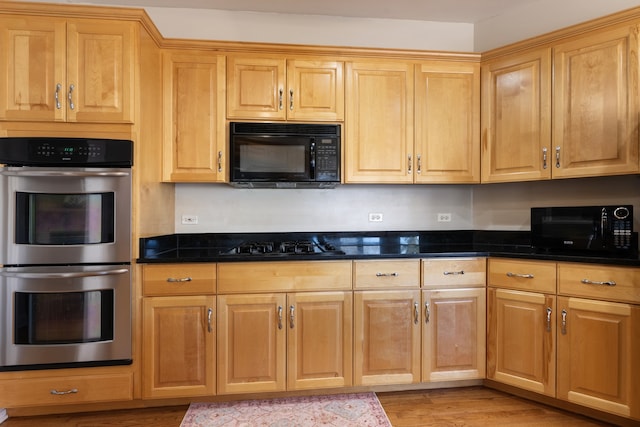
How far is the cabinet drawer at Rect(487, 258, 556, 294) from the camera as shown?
6.54 feet

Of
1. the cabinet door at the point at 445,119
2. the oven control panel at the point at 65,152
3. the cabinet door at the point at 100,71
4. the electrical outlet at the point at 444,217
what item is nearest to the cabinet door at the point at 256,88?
the cabinet door at the point at 100,71

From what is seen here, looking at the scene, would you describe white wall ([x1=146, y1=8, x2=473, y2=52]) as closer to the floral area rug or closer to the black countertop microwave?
the black countertop microwave

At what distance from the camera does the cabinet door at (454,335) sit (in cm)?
217

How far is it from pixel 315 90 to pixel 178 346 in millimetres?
1837

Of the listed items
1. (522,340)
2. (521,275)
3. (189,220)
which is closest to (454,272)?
(521,275)

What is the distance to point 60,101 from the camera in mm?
1896

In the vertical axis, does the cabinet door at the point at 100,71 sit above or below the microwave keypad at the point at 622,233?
above

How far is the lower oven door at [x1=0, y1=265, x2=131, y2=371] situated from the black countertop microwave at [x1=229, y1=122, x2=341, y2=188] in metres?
0.94

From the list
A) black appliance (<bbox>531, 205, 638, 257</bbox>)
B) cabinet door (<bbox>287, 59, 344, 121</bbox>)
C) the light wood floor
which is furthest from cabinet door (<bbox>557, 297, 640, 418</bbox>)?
cabinet door (<bbox>287, 59, 344, 121</bbox>)

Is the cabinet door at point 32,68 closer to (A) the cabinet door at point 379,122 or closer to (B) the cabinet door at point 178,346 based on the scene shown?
(B) the cabinet door at point 178,346

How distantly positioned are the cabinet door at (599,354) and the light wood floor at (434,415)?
0.17m

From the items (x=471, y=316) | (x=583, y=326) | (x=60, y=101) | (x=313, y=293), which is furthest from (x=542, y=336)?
(x=60, y=101)

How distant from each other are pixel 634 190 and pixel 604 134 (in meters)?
0.50

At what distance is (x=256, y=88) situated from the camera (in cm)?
233
